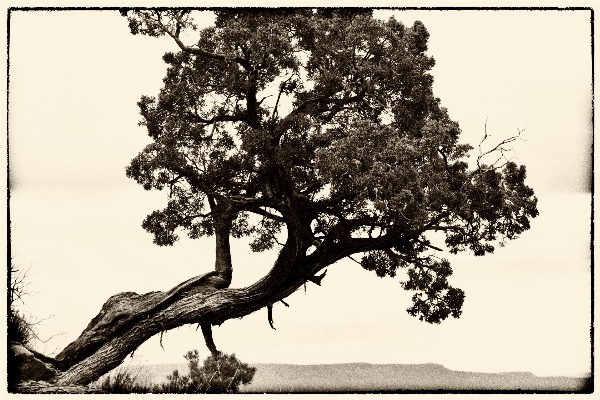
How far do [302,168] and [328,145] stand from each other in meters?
1.01

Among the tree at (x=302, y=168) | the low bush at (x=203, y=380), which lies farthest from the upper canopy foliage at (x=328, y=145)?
the low bush at (x=203, y=380)

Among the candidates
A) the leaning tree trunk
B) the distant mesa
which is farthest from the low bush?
the leaning tree trunk

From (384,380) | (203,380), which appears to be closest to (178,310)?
(203,380)

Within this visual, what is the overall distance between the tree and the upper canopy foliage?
0.9 inches

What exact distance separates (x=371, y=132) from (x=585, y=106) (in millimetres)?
3455

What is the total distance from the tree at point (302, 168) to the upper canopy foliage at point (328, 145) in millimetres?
22

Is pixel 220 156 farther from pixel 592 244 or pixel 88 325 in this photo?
pixel 592 244

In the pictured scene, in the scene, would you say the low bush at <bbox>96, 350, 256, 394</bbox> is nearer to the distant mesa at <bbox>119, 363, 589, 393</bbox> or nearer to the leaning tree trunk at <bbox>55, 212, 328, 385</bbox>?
the distant mesa at <bbox>119, 363, 589, 393</bbox>

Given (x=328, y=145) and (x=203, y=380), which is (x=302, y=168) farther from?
(x=203, y=380)

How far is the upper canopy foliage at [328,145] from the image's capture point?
14.2 meters

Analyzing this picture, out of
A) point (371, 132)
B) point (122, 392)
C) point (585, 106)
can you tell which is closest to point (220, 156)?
point (371, 132)

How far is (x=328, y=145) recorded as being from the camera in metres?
14.8

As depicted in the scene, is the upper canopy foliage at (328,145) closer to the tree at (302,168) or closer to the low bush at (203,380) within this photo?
the tree at (302,168)

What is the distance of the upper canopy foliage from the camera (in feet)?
46.5
